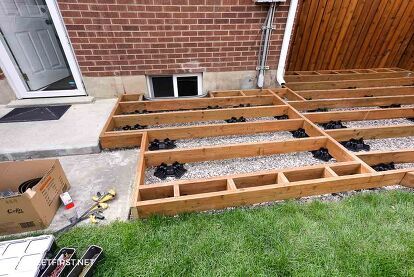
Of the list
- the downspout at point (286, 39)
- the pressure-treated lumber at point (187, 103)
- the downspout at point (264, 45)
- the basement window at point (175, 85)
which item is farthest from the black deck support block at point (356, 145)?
the basement window at point (175, 85)

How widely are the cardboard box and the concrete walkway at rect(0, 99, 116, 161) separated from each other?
2.17ft

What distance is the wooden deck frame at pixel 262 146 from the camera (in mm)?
2057

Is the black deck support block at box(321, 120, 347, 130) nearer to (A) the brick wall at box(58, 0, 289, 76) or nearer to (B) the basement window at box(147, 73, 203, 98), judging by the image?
(A) the brick wall at box(58, 0, 289, 76)

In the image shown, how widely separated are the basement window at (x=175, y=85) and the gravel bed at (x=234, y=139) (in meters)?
1.45

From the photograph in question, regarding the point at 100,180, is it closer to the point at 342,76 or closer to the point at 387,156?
the point at 387,156

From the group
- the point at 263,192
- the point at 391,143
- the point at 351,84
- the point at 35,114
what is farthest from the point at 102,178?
the point at 351,84

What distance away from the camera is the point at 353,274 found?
1565mm

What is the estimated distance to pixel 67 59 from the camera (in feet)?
11.6

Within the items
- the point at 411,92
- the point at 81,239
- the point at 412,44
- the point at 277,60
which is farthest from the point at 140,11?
the point at 412,44

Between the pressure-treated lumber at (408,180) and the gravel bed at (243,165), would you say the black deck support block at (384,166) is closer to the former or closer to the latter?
the pressure-treated lumber at (408,180)

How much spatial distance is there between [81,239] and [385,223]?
104 inches

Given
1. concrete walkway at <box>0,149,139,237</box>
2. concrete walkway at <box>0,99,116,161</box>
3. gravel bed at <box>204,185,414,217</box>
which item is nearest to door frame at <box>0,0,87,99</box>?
concrete walkway at <box>0,99,116,161</box>

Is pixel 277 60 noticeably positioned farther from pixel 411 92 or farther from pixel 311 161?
pixel 411 92

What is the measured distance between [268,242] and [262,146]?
3.94 feet
